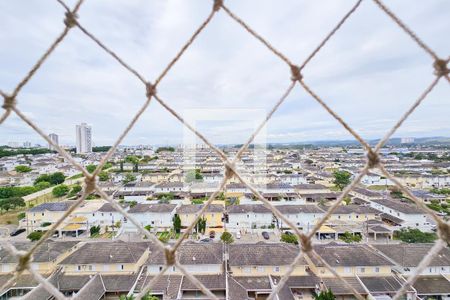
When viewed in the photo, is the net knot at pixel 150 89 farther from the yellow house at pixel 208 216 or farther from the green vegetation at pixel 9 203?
the green vegetation at pixel 9 203

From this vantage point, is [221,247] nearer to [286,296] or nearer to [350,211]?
[286,296]

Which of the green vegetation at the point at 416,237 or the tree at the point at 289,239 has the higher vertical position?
the green vegetation at the point at 416,237

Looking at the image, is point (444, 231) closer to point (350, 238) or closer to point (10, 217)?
point (350, 238)

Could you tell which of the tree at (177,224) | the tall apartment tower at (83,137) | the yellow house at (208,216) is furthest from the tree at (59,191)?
the tall apartment tower at (83,137)

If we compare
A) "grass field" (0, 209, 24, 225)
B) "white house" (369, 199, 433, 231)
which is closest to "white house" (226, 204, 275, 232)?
"white house" (369, 199, 433, 231)

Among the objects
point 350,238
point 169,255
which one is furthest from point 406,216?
point 169,255

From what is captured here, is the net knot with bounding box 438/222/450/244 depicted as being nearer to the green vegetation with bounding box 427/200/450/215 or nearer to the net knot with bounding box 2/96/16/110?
the net knot with bounding box 2/96/16/110
